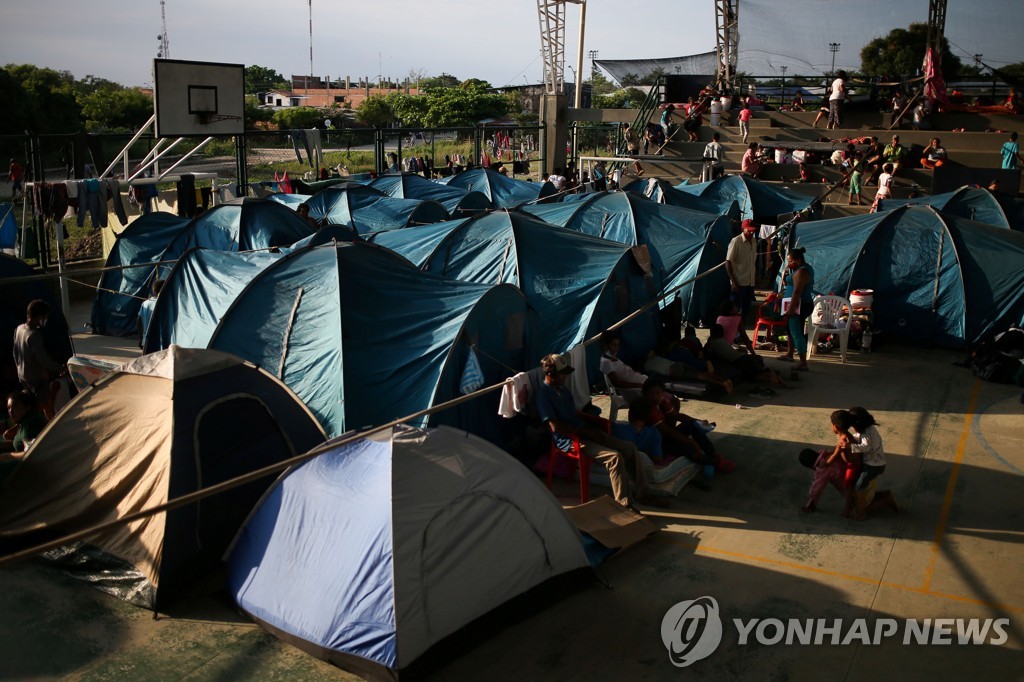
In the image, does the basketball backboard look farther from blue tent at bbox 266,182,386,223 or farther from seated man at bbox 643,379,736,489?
seated man at bbox 643,379,736,489

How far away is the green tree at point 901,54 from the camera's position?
32.3 metres

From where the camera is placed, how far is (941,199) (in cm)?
1617

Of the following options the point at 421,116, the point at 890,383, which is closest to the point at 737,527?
the point at 890,383

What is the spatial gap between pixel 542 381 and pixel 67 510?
4033mm

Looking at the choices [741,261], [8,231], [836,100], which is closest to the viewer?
[741,261]

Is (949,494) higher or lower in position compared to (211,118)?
lower

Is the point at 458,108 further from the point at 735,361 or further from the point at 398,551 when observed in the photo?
the point at 398,551

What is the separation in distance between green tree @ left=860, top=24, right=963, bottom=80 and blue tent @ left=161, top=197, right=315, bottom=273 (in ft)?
82.4

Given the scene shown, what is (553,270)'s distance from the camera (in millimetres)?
11766

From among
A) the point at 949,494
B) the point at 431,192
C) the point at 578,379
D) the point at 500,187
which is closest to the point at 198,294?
the point at 578,379

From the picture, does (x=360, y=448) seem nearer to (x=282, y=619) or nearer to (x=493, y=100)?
(x=282, y=619)

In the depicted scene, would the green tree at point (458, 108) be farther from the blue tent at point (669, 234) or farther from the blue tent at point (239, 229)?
the blue tent at point (669, 234)

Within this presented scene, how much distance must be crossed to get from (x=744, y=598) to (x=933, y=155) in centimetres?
2209

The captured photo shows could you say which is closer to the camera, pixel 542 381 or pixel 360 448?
pixel 360 448
